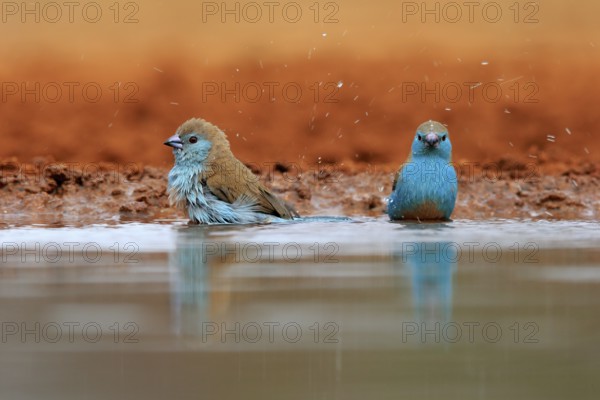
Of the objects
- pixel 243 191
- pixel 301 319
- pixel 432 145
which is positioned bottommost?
pixel 301 319

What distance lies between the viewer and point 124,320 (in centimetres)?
350

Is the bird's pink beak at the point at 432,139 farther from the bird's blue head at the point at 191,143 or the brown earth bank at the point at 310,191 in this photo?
the bird's blue head at the point at 191,143

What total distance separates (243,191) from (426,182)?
4.38 feet

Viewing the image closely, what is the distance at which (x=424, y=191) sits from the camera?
7.54 m

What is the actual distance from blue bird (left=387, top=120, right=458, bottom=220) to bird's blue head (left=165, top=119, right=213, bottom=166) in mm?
1477

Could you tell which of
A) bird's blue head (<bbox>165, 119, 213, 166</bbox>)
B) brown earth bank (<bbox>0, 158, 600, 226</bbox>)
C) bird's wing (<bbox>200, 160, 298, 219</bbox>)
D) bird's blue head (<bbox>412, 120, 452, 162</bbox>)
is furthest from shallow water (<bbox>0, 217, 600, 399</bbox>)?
brown earth bank (<bbox>0, 158, 600, 226</bbox>)

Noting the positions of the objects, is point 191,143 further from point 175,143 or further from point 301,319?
point 301,319

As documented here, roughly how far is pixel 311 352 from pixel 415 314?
67 cm

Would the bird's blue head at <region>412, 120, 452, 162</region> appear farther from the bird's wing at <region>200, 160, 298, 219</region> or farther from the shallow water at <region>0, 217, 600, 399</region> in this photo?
the shallow water at <region>0, 217, 600, 399</region>

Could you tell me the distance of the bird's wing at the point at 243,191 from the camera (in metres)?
7.69

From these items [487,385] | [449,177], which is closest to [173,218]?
[449,177]

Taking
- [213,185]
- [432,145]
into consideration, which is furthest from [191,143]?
[432,145]

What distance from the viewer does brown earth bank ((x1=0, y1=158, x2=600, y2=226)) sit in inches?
351

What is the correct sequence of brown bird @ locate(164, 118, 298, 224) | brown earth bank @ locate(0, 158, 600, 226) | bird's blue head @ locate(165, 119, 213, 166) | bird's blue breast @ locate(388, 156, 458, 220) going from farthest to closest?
brown earth bank @ locate(0, 158, 600, 226), bird's blue head @ locate(165, 119, 213, 166), brown bird @ locate(164, 118, 298, 224), bird's blue breast @ locate(388, 156, 458, 220)
